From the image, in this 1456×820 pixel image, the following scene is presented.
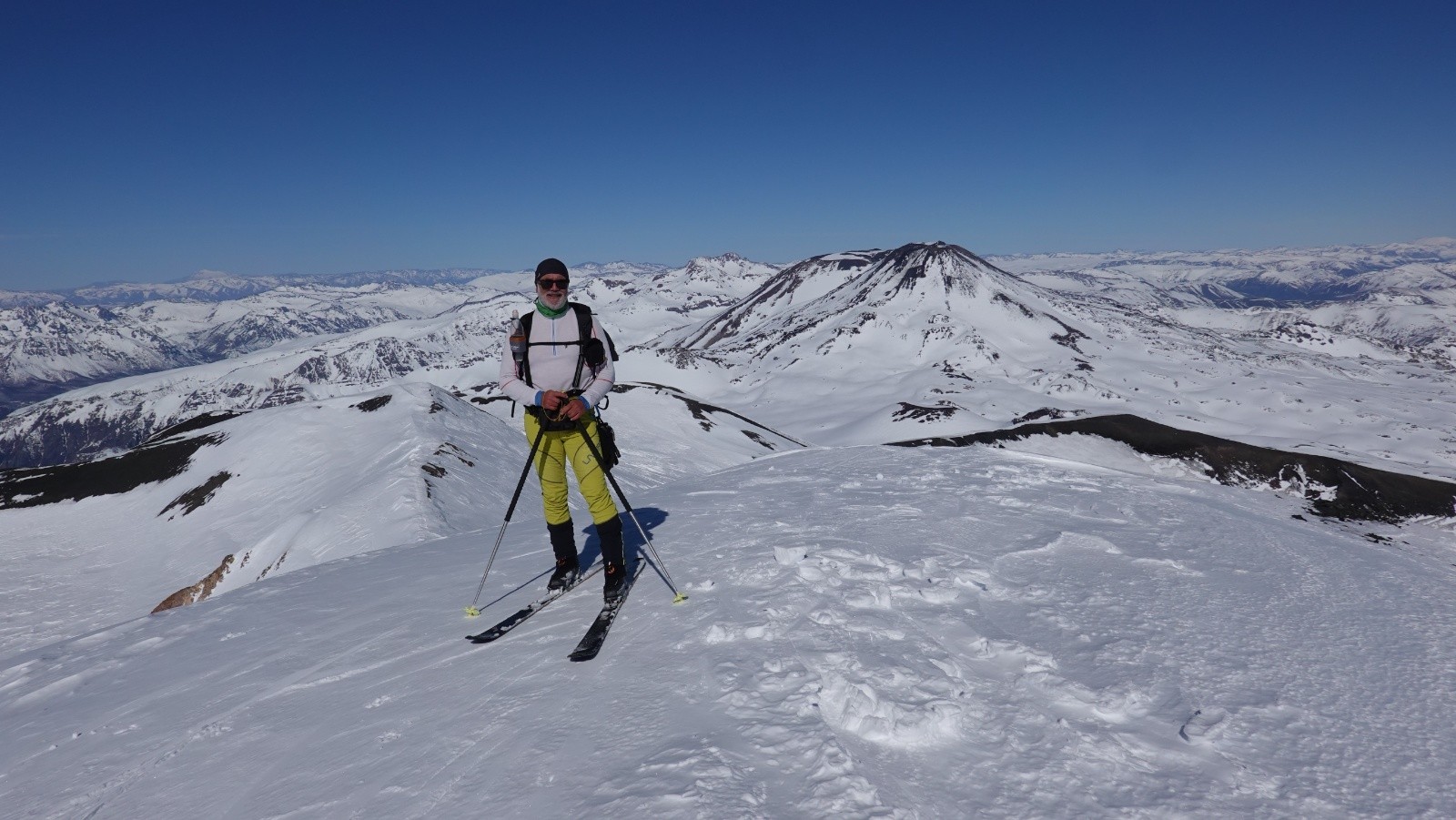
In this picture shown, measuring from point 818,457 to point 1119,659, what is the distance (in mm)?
12583

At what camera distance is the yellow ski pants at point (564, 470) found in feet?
26.1

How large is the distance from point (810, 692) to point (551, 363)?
5.09 m

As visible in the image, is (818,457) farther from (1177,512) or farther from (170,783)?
(170,783)

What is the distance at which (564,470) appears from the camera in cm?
792

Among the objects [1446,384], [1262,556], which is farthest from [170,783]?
[1446,384]

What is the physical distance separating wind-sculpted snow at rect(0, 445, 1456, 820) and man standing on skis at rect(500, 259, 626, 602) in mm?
1126

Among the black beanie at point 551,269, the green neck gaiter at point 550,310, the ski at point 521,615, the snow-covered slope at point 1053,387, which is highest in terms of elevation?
the black beanie at point 551,269

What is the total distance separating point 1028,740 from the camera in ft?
15.6

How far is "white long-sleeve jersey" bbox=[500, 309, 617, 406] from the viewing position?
7934 mm

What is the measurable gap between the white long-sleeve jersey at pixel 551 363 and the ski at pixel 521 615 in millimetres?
2633

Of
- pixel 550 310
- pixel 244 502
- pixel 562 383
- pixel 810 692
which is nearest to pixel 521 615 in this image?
pixel 562 383

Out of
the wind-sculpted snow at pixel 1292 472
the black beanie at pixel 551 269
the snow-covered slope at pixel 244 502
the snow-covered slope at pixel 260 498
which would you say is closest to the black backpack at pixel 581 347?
the black beanie at pixel 551 269

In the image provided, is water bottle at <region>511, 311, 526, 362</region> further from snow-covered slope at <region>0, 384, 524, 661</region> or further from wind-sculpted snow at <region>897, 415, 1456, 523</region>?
wind-sculpted snow at <region>897, 415, 1456, 523</region>

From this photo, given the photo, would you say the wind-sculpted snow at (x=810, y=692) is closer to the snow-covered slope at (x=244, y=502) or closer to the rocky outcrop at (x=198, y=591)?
the snow-covered slope at (x=244, y=502)
